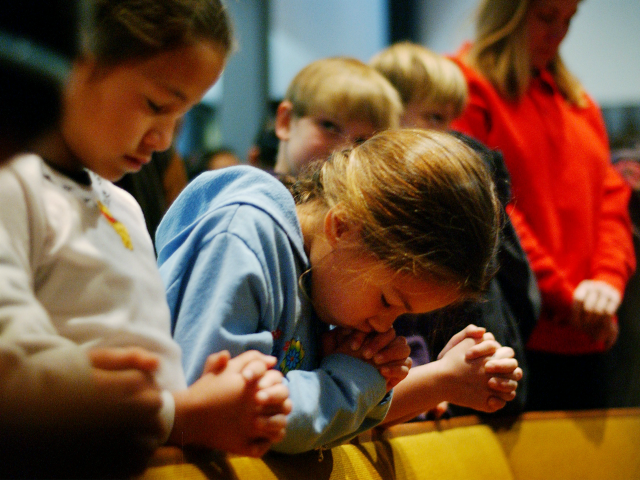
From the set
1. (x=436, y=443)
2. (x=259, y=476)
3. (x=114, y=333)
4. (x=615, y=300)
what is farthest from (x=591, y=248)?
(x=114, y=333)

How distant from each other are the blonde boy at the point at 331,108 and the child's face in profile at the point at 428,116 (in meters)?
0.06

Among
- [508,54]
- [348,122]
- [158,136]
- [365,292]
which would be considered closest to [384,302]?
[365,292]

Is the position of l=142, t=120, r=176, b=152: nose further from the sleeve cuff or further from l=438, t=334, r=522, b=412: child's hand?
l=438, t=334, r=522, b=412: child's hand

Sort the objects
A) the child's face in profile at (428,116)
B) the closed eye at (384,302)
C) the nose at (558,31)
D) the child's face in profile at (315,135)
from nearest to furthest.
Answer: the closed eye at (384,302) < the child's face in profile at (315,135) < the child's face in profile at (428,116) < the nose at (558,31)

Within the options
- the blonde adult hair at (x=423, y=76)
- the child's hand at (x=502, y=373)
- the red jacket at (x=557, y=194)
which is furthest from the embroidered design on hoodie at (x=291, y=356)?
the blonde adult hair at (x=423, y=76)

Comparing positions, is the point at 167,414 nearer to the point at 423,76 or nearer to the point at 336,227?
the point at 336,227

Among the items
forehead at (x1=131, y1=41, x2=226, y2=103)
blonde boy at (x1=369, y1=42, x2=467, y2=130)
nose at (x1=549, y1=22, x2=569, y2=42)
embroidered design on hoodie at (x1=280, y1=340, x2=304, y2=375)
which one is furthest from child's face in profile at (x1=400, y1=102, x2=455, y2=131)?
forehead at (x1=131, y1=41, x2=226, y2=103)

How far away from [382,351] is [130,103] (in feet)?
1.06

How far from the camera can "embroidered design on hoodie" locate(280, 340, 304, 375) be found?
57 cm

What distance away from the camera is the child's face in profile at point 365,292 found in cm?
57

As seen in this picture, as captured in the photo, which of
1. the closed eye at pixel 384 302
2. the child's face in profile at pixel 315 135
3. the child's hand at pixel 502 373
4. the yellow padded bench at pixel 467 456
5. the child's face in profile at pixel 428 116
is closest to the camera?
the yellow padded bench at pixel 467 456

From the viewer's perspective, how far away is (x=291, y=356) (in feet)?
1.92

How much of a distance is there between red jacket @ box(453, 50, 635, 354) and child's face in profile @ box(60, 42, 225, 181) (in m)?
0.63

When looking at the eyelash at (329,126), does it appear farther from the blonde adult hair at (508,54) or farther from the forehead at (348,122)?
the blonde adult hair at (508,54)
